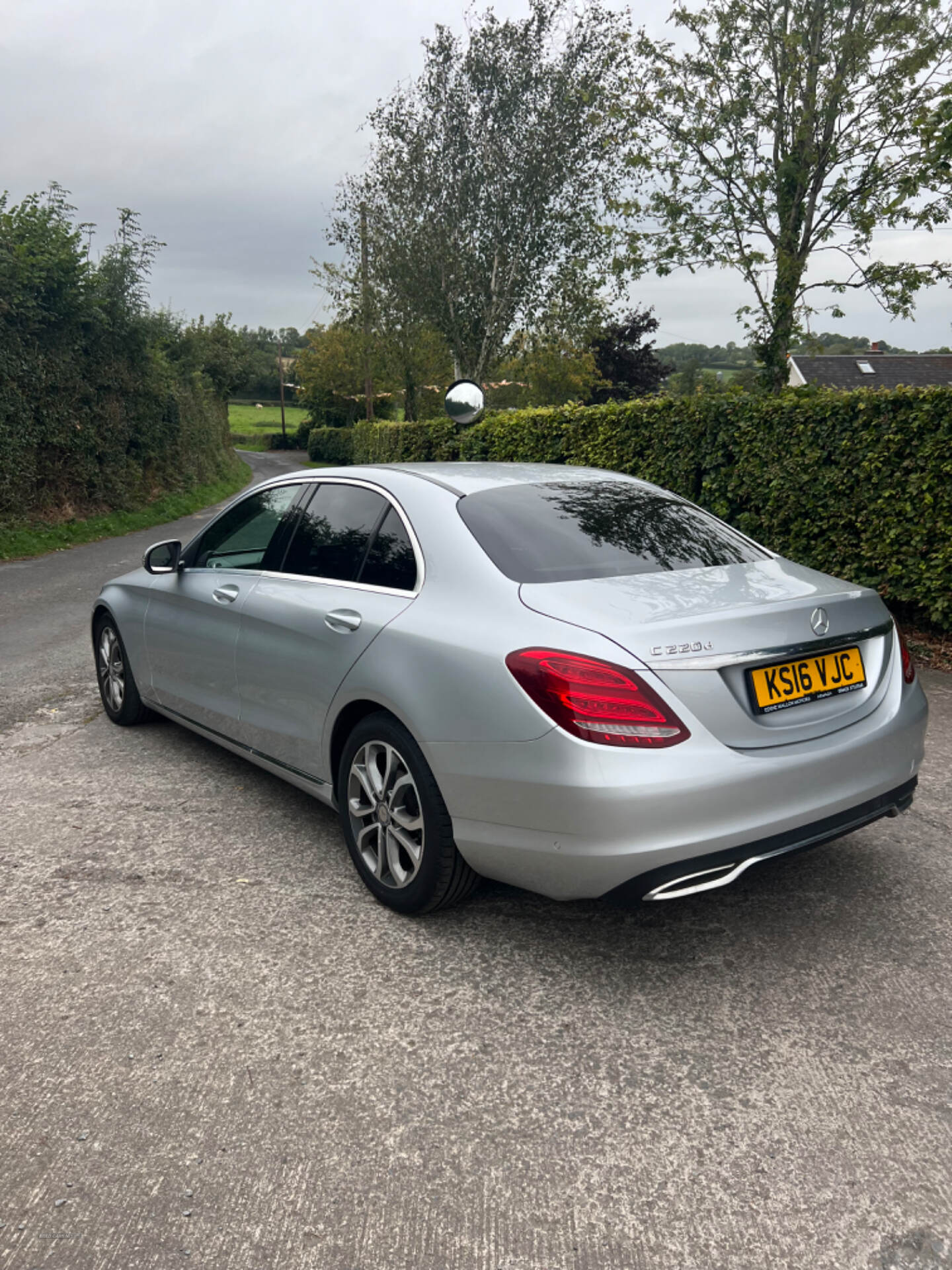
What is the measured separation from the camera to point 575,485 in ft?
13.0

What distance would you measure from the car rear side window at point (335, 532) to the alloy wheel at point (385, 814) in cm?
74

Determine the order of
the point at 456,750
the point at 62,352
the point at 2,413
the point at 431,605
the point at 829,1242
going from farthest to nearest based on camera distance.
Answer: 1. the point at 62,352
2. the point at 2,413
3. the point at 431,605
4. the point at 456,750
5. the point at 829,1242

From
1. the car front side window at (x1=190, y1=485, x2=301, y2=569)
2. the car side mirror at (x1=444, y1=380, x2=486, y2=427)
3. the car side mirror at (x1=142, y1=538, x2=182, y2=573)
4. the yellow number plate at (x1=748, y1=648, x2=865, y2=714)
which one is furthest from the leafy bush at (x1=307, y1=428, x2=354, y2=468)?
the yellow number plate at (x1=748, y1=648, x2=865, y2=714)

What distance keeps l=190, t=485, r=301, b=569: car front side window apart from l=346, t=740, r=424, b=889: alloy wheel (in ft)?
4.38

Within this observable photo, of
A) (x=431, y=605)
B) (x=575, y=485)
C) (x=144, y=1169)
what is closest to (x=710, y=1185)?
(x=144, y=1169)

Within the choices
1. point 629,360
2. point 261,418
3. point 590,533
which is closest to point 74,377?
point 590,533

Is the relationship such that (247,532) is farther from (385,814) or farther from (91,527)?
(91,527)

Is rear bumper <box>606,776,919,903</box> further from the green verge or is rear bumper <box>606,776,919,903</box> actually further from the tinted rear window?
the green verge

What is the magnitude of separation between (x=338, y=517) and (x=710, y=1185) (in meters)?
2.73

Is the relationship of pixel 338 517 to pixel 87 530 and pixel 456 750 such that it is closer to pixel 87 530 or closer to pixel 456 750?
pixel 456 750

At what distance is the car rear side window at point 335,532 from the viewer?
3814 millimetres

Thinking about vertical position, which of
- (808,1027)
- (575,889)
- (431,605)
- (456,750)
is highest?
(431,605)

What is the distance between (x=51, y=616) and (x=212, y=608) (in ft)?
21.0

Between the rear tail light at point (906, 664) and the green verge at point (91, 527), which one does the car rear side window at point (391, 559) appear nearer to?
the rear tail light at point (906, 664)
